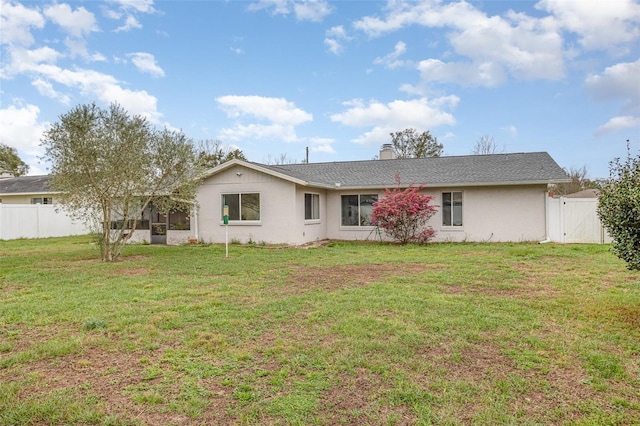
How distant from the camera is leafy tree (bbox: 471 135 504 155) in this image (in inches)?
1304

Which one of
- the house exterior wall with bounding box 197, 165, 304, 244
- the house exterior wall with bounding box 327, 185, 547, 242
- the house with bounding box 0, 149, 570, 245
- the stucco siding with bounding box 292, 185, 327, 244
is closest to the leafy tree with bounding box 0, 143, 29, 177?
the house with bounding box 0, 149, 570, 245

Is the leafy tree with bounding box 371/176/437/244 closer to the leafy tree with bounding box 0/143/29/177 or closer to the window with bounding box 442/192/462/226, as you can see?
the window with bounding box 442/192/462/226

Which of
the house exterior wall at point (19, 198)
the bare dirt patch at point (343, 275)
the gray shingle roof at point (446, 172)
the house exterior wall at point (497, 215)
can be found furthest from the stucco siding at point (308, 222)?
the house exterior wall at point (19, 198)

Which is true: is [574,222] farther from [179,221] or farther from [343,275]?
[179,221]

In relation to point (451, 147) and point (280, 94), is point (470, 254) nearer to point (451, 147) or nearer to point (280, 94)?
point (280, 94)

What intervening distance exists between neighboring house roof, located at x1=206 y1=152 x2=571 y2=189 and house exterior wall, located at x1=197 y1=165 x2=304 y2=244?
0.38 m

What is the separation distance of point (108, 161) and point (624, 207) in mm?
Result: 11065

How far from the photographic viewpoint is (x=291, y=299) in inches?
240

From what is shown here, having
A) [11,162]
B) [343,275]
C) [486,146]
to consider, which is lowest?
[343,275]

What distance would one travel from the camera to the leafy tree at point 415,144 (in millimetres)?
32875

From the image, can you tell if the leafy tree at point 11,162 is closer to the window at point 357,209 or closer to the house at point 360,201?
the house at point 360,201

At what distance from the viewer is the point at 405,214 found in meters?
14.2

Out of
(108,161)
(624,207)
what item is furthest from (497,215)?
(108,161)

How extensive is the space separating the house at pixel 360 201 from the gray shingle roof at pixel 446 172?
0.12 ft
